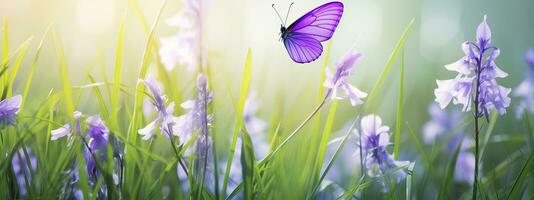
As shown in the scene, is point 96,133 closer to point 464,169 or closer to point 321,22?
point 321,22

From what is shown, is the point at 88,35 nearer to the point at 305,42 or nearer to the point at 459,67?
the point at 305,42

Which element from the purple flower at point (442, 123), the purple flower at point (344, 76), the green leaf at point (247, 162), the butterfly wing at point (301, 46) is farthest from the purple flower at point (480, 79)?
the purple flower at point (442, 123)

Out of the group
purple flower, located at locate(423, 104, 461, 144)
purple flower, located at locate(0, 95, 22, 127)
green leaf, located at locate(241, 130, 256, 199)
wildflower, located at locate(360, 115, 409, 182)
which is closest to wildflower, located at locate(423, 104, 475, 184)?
purple flower, located at locate(423, 104, 461, 144)

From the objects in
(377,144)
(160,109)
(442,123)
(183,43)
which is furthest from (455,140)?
(160,109)

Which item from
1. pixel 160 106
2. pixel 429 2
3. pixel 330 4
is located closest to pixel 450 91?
pixel 330 4

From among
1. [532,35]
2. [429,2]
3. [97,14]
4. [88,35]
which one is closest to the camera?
[97,14]

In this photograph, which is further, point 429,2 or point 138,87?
point 429,2

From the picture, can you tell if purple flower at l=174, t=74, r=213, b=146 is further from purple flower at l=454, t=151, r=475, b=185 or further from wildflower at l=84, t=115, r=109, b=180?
purple flower at l=454, t=151, r=475, b=185
